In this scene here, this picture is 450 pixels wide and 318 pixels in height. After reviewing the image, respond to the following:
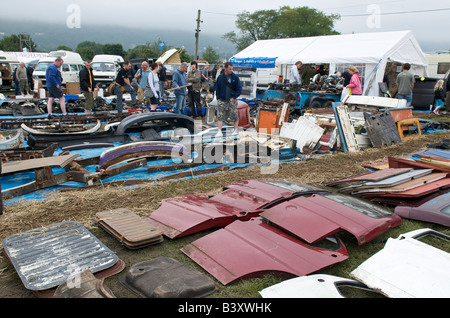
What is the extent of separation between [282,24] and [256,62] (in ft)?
195

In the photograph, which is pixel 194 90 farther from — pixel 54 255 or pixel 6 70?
pixel 6 70

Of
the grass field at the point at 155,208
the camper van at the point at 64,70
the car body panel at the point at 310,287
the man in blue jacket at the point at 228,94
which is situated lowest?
the grass field at the point at 155,208

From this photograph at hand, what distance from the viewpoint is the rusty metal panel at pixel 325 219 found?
3.38 m

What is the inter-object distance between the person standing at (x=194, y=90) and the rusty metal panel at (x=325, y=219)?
8870mm

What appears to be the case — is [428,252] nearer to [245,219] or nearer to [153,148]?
[245,219]

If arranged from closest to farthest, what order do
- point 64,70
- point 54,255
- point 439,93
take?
point 54,255, point 439,93, point 64,70

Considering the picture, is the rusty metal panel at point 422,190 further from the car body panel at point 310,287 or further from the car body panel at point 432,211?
the car body panel at point 310,287

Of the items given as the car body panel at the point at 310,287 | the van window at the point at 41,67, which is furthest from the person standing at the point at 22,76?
the car body panel at the point at 310,287

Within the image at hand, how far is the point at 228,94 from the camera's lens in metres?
9.25

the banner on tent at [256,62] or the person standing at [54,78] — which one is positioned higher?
the banner on tent at [256,62]

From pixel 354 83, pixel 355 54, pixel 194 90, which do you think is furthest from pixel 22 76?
pixel 355 54

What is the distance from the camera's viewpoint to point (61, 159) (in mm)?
5820

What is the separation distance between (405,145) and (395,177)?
479 centimetres

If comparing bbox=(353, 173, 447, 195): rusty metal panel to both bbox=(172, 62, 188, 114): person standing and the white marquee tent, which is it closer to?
bbox=(172, 62, 188, 114): person standing
